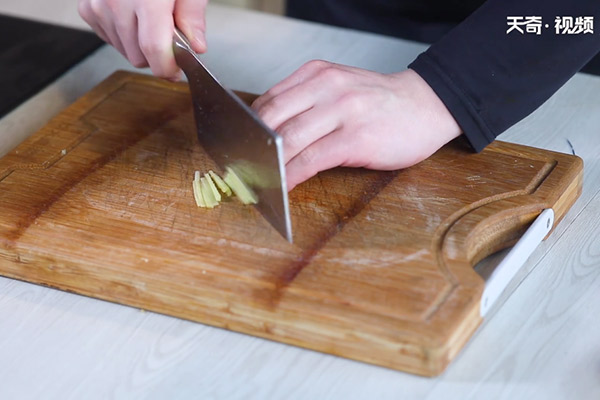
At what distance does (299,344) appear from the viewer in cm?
91

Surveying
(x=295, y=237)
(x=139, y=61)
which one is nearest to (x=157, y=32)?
(x=139, y=61)

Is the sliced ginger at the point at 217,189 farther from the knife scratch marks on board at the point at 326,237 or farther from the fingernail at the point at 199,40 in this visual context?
the fingernail at the point at 199,40

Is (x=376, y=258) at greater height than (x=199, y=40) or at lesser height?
lesser

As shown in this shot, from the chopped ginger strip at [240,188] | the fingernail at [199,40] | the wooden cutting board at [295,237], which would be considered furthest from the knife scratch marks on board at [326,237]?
the fingernail at [199,40]

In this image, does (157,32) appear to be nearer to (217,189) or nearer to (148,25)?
(148,25)

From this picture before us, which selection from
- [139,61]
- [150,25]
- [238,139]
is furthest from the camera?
[139,61]

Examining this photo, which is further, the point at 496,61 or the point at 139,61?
the point at 139,61

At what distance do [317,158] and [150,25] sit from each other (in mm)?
310

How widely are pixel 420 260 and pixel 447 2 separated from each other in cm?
77

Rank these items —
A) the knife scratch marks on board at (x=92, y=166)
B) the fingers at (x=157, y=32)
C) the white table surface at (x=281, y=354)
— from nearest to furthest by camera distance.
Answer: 1. the white table surface at (x=281, y=354)
2. the knife scratch marks on board at (x=92, y=166)
3. the fingers at (x=157, y=32)

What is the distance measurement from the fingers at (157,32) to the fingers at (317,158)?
0.86 feet

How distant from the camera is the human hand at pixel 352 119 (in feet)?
3.43

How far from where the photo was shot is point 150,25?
1.15 metres

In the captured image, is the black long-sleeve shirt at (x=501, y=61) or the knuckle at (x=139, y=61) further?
the knuckle at (x=139, y=61)
